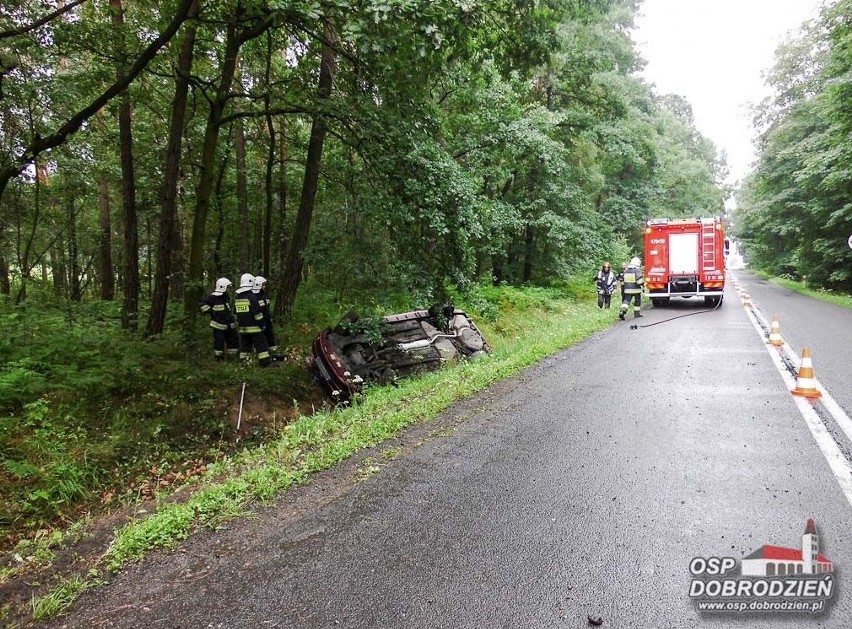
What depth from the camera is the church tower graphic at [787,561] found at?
2447mm

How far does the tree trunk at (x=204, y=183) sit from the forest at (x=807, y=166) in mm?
18458

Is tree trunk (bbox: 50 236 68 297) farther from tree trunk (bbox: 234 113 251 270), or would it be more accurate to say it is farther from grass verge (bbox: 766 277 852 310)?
grass verge (bbox: 766 277 852 310)

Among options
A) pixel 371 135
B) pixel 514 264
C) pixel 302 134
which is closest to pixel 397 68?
pixel 371 135

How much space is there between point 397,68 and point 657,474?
584 centimetres

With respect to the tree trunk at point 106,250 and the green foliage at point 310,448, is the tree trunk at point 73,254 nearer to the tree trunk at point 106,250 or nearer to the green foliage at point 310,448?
the tree trunk at point 106,250

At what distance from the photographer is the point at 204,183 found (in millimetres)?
8844

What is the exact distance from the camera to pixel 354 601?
2.32 m

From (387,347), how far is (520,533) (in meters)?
5.77

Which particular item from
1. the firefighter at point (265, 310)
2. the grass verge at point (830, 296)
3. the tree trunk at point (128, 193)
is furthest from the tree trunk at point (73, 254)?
the grass verge at point (830, 296)

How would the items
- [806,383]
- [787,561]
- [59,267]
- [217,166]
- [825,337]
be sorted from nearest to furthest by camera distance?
[787,561]
[806,383]
[825,337]
[217,166]
[59,267]

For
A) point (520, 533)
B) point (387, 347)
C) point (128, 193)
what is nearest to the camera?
point (520, 533)

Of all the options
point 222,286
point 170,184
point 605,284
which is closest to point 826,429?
point 222,286

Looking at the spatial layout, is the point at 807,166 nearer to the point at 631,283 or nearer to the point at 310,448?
the point at 631,283

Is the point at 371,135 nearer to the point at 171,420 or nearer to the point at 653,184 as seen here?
the point at 171,420
